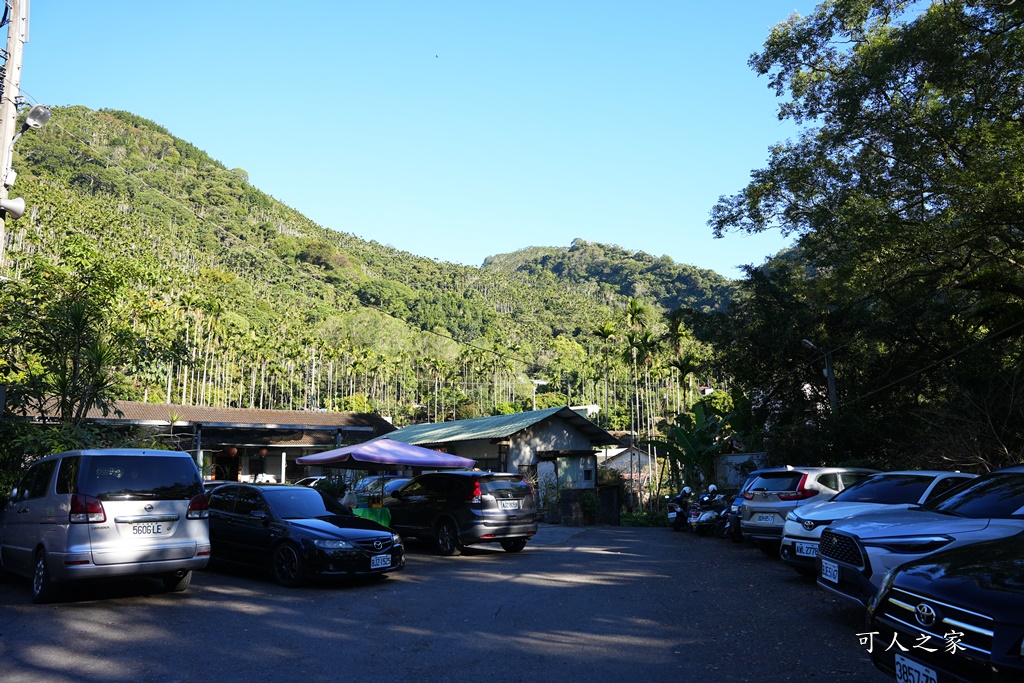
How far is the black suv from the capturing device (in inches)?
529

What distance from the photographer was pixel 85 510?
316 inches

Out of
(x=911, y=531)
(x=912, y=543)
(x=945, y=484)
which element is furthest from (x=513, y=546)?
(x=912, y=543)

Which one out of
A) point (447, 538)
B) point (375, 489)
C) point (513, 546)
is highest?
point (375, 489)

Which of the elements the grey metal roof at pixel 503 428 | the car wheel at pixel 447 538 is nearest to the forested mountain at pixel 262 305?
the grey metal roof at pixel 503 428

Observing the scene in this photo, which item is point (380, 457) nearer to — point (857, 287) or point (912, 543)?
point (912, 543)

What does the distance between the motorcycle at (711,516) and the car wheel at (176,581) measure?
12.8m

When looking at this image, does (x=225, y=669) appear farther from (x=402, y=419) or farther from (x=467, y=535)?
(x=402, y=419)

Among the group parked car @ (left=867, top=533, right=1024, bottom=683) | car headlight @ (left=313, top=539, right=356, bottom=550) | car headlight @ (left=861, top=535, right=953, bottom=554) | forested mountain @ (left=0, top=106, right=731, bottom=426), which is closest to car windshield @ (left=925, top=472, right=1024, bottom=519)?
car headlight @ (left=861, top=535, right=953, bottom=554)

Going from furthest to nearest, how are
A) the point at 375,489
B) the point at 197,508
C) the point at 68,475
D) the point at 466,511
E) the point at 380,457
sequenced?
1. the point at 375,489
2. the point at 380,457
3. the point at 466,511
4. the point at 197,508
5. the point at 68,475

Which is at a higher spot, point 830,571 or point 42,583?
point 830,571

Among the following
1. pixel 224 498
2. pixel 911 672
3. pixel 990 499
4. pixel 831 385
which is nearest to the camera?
pixel 911 672

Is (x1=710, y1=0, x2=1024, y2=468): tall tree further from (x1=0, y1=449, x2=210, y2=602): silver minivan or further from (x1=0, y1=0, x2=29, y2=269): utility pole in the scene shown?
(x1=0, y1=0, x2=29, y2=269): utility pole

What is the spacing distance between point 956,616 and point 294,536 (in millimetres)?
8316

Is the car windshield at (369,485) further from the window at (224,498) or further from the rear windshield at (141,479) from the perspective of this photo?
the rear windshield at (141,479)
